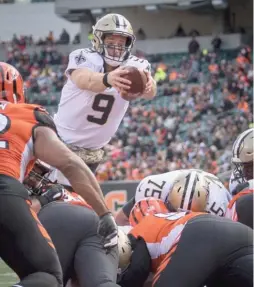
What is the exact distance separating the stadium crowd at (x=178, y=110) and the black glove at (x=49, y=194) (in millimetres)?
10133

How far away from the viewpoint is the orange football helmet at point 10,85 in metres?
3.84

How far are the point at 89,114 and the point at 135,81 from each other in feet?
2.70

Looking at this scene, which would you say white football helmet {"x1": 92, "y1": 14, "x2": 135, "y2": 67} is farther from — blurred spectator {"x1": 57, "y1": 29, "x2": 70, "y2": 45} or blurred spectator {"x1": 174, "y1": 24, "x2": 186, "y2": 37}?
blurred spectator {"x1": 57, "y1": 29, "x2": 70, "y2": 45}

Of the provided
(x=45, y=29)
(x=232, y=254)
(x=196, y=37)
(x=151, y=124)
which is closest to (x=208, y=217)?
(x=232, y=254)

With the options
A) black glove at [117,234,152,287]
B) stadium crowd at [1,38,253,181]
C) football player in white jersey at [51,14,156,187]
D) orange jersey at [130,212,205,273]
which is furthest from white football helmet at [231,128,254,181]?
stadium crowd at [1,38,253,181]

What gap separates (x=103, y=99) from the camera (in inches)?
205

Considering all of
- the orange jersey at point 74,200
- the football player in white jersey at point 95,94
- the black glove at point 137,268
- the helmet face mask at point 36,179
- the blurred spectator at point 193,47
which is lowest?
the blurred spectator at point 193,47

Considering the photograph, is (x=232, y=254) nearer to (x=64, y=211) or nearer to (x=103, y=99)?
(x=64, y=211)

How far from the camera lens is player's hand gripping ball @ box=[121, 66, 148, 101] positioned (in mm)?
4488

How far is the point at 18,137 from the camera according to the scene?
11.5 ft

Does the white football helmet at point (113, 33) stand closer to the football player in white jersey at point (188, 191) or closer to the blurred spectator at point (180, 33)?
the football player in white jersey at point (188, 191)

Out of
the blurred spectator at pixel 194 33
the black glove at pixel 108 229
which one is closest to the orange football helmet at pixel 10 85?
the black glove at pixel 108 229

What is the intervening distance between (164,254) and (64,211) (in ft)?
1.55

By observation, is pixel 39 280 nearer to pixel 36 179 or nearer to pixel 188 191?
pixel 36 179
